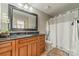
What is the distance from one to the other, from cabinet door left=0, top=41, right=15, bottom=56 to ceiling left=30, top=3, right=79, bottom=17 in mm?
1074

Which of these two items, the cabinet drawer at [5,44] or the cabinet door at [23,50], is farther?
the cabinet door at [23,50]

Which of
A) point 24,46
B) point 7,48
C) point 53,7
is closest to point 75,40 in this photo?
point 53,7

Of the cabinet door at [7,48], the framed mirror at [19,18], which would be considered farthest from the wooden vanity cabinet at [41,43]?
the cabinet door at [7,48]

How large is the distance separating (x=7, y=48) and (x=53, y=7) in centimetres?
166

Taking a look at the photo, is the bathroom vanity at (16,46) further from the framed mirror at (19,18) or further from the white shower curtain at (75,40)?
the white shower curtain at (75,40)

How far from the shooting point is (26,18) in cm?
234

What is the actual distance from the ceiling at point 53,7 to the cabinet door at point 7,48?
42.3 inches

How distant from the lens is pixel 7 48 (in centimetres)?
142

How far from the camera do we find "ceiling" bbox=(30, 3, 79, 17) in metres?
2.29

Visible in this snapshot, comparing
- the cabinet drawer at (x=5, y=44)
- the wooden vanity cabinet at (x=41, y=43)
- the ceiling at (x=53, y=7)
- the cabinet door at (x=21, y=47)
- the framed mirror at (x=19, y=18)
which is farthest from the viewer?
the wooden vanity cabinet at (x=41, y=43)

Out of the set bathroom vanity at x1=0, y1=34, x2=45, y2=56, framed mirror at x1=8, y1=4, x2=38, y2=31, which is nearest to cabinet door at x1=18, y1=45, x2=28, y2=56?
bathroom vanity at x1=0, y1=34, x2=45, y2=56

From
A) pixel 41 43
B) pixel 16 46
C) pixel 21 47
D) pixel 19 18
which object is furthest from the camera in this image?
pixel 41 43

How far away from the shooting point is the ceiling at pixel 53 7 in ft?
7.52

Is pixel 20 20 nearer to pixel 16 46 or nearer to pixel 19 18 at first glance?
pixel 19 18
